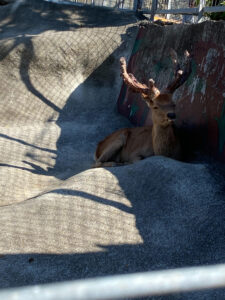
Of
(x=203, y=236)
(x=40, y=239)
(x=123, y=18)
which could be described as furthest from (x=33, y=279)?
(x=123, y=18)

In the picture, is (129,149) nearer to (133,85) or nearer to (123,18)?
(133,85)

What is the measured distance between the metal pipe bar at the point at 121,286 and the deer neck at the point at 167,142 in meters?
5.06

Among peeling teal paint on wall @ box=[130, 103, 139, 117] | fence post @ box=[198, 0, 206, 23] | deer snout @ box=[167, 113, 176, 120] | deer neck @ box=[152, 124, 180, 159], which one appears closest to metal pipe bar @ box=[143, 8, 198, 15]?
fence post @ box=[198, 0, 206, 23]

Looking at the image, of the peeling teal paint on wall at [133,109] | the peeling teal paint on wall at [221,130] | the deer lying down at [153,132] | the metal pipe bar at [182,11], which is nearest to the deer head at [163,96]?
the deer lying down at [153,132]

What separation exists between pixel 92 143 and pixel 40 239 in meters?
4.76

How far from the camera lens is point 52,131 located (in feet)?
30.8

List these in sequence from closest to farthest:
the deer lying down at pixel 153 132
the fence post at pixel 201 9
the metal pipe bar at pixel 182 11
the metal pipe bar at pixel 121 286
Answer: the metal pipe bar at pixel 121 286 → the deer lying down at pixel 153 132 → the fence post at pixel 201 9 → the metal pipe bar at pixel 182 11

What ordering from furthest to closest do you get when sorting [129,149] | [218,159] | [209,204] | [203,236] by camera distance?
[129,149] → [218,159] → [209,204] → [203,236]

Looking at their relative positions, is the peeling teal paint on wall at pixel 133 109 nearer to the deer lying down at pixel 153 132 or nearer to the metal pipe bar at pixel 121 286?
the deer lying down at pixel 153 132

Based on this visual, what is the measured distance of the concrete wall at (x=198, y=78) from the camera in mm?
5645

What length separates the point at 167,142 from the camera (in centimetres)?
614

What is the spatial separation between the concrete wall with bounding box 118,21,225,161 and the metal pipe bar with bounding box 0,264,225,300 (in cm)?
443

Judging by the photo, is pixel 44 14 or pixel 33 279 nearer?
pixel 33 279

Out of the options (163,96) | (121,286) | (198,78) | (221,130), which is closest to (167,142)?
(163,96)
